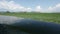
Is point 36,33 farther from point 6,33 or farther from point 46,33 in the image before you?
point 6,33

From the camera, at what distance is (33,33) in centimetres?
2989

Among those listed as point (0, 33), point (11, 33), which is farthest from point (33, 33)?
point (0, 33)

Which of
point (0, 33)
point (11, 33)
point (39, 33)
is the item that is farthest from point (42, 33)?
point (0, 33)

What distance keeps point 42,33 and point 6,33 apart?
8.65 metres

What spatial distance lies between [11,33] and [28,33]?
422 cm

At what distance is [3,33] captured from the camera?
28.2 metres

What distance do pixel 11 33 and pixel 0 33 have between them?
245 centimetres

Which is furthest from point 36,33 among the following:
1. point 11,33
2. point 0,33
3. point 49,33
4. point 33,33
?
point 0,33

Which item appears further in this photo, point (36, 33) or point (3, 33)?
point (36, 33)

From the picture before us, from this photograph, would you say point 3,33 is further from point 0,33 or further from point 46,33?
point 46,33

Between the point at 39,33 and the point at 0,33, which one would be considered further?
the point at 39,33

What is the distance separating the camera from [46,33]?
30.6m

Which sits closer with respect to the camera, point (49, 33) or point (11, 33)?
point (11, 33)

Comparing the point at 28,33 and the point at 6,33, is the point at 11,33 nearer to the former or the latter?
the point at 6,33
